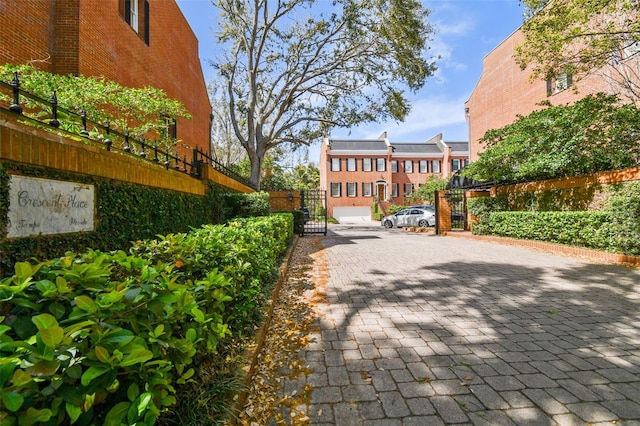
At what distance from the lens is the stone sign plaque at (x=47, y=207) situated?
7.43ft

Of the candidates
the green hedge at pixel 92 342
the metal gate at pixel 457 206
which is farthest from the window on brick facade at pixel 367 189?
the green hedge at pixel 92 342

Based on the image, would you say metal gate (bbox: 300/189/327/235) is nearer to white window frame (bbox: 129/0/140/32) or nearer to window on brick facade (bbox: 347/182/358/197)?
white window frame (bbox: 129/0/140/32)

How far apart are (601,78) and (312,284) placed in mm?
15496

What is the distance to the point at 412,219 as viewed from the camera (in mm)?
21688

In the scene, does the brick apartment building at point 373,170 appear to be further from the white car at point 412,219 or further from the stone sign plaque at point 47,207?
the stone sign plaque at point 47,207

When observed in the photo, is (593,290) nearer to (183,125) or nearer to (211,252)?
(211,252)

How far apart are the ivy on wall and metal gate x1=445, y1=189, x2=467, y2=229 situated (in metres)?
12.6

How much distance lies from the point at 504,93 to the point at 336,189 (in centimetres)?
2309

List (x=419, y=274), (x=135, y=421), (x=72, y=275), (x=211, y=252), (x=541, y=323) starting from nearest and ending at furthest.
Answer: (x=135, y=421) < (x=72, y=275) < (x=211, y=252) < (x=541, y=323) < (x=419, y=274)

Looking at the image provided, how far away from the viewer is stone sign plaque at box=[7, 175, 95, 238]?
89.2 inches

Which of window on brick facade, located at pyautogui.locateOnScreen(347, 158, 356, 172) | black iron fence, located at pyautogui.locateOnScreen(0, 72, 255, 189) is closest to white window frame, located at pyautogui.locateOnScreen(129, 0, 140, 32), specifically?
black iron fence, located at pyautogui.locateOnScreen(0, 72, 255, 189)

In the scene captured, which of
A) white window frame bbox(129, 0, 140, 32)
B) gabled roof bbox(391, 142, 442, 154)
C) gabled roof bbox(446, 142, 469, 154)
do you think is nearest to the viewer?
white window frame bbox(129, 0, 140, 32)

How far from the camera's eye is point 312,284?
230 inches

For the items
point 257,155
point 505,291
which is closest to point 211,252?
point 505,291
